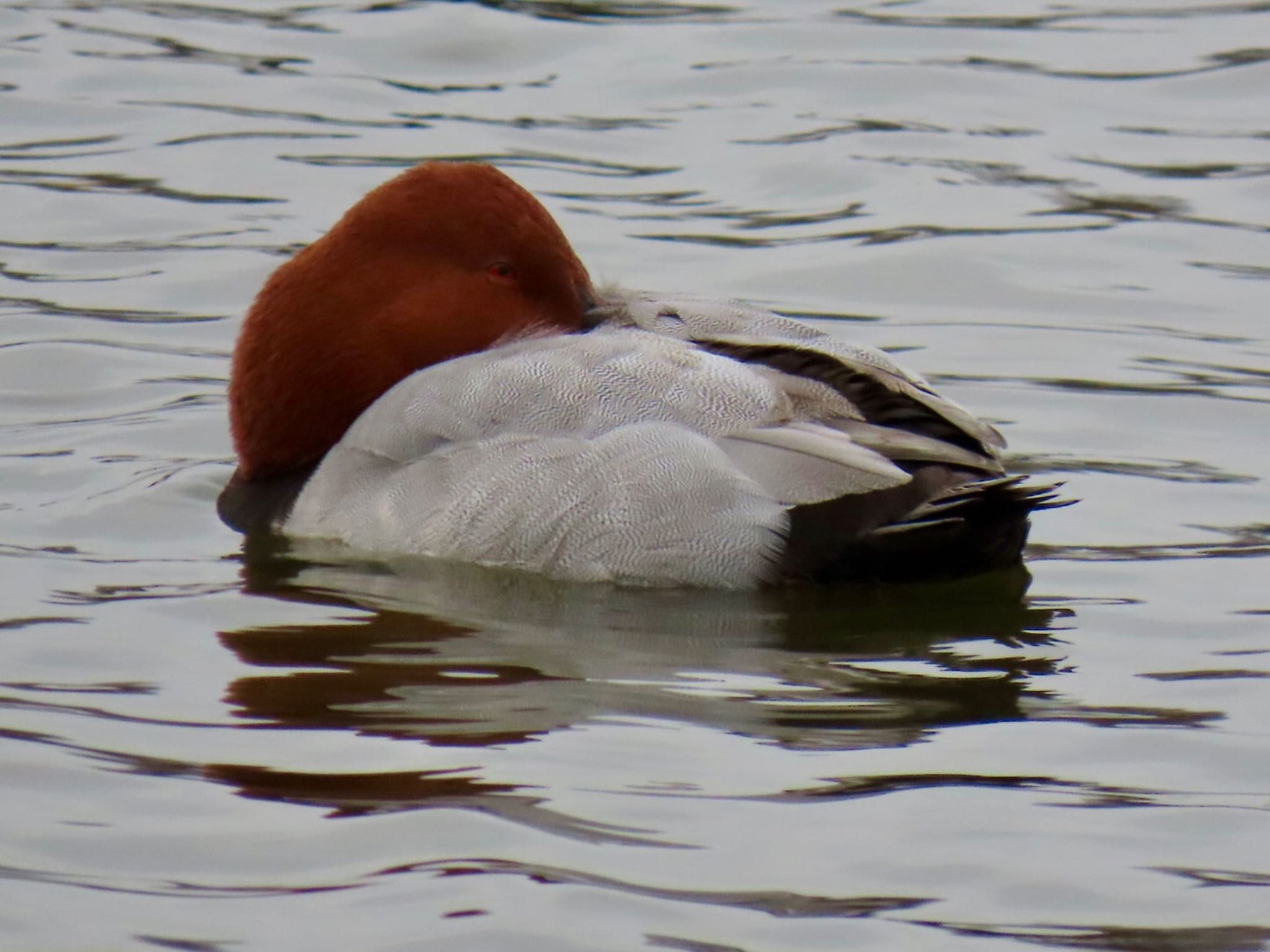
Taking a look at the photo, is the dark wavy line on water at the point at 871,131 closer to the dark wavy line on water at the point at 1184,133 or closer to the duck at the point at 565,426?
the dark wavy line on water at the point at 1184,133

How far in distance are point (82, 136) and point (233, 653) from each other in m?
5.96

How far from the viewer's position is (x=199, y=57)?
A: 39.0 ft

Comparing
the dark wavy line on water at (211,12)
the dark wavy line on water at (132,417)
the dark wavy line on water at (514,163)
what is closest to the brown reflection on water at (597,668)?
the dark wavy line on water at (132,417)

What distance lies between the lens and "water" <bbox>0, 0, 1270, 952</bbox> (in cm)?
415

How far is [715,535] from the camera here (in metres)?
5.70

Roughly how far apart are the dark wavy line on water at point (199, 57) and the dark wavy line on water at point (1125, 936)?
8569 mm

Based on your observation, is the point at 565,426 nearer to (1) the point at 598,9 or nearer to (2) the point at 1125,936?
(2) the point at 1125,936

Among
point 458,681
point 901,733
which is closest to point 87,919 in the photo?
point 458,681

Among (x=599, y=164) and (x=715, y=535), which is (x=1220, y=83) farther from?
(x=715, y=535)

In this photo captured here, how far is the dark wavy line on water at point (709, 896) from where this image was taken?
4023 millimetres

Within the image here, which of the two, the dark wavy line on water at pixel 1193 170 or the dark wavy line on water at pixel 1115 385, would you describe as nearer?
the dark wavy line on water at pixel 1115 385

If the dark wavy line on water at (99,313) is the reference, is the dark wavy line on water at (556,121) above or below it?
above

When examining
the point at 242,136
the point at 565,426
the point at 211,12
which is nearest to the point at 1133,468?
the point at 565,426

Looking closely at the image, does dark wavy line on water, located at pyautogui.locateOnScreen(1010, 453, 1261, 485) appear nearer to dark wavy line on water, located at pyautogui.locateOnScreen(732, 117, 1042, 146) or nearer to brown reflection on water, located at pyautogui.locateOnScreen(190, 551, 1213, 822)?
brown reflection on water, located at pyautogui.locateOnScreen(190, 551, 1213, 822)
